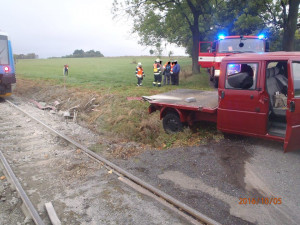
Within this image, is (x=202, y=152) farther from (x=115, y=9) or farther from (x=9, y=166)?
(x=115, y=9)

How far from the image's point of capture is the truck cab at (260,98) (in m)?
4.82

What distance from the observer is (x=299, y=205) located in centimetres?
391

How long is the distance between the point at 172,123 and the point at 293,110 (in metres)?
3.01

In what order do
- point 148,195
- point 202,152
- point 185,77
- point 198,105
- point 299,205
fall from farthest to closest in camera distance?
point 185,77 → point 198,105 → point 202,152 → point 148,195 → point 299,205

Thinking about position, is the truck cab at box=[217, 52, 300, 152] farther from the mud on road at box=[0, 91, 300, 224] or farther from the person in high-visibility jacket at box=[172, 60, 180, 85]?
the person in high-visibility jacket at box=[172, 60, 180, 85]

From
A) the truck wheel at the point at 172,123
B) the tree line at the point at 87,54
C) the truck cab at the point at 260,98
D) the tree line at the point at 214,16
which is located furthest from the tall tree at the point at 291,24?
the tree line at the point at 87,54

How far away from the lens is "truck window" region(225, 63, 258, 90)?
531cm

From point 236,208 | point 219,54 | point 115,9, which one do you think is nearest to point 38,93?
point 115,9

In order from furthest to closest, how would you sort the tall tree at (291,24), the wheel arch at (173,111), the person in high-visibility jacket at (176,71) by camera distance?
the person in high-visibility jacket at (176,71), the tall tree at (291,24), the wheel arch at (173,111)

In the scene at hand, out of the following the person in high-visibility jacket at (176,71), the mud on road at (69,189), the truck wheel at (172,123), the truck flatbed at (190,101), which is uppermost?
the person in high-visibility jacket at (176,71)

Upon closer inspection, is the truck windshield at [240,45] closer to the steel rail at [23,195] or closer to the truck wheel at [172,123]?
the truck wheel at [172,123]

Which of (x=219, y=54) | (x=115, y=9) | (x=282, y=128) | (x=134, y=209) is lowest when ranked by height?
(x=134, y=209)

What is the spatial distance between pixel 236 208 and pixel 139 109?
6.18 meters

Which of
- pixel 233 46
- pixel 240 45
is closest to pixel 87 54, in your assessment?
pixel 233 46
